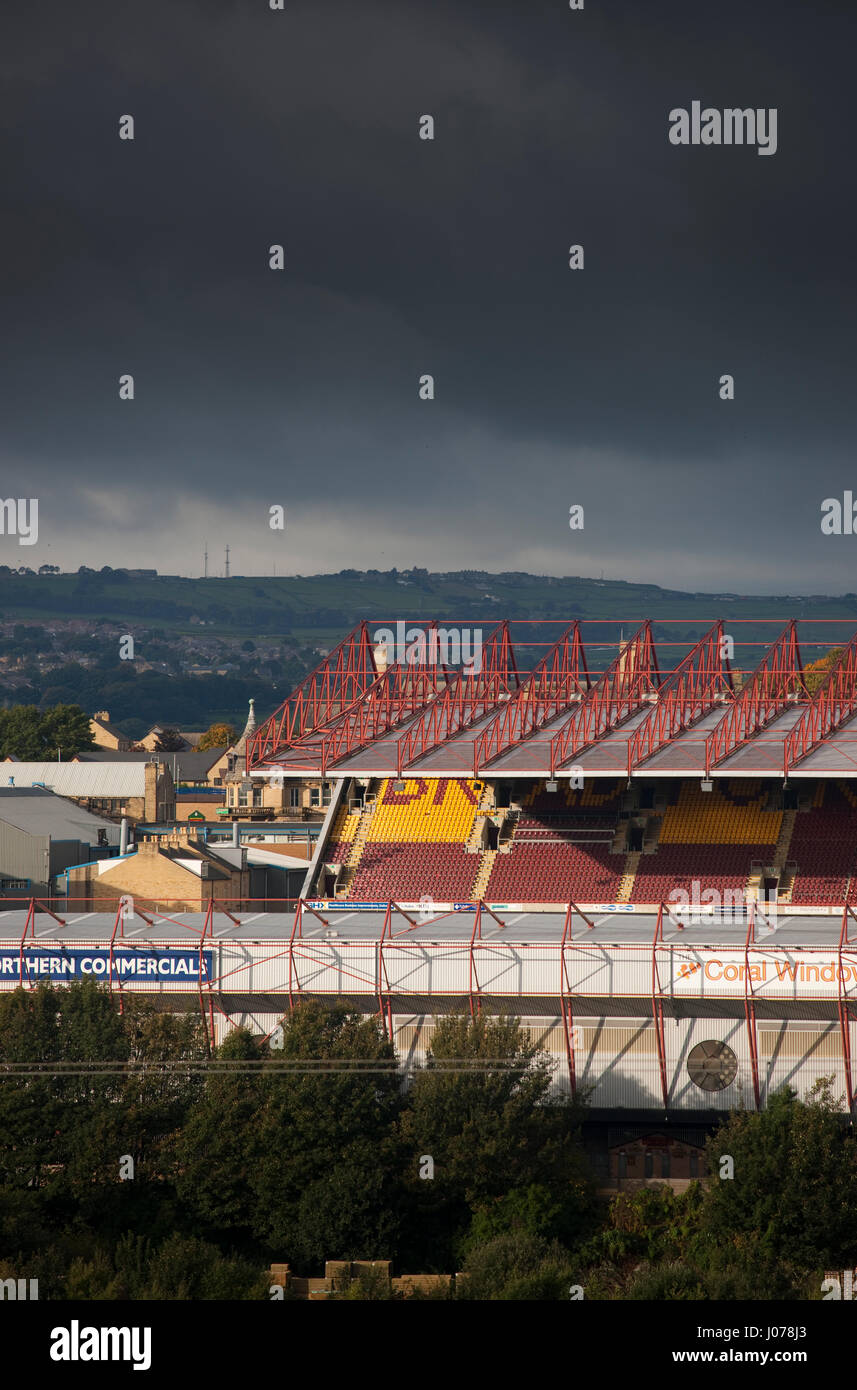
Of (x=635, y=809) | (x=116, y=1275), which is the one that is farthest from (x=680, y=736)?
(x=116, y=1275)

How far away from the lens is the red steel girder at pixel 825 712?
3031 inches

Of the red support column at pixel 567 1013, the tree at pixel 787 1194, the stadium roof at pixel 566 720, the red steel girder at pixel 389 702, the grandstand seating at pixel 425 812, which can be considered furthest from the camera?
the grandstand seating at pixel 425 812

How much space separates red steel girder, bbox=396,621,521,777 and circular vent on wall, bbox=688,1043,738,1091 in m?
28.1

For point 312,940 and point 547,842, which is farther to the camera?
point 547,842

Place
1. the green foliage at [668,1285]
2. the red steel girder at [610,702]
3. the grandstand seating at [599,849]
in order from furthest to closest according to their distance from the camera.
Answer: the red steel girder at [610,702] → the grandstand seating at [599,849] → the green foliage at [668,1285]

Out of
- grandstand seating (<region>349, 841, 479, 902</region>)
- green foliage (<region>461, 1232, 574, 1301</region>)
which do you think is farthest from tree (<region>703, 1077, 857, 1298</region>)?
grandstand seating (<region>349, 841, 479, 902</region>)

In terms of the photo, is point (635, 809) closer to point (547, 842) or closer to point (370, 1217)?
point (547, 842)

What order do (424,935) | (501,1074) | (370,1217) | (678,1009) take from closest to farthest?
(370,1217)
(501,1074)
(678,1009)
(424,935)

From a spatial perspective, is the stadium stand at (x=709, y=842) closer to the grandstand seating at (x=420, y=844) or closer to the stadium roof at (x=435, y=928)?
the stadium roof at (x=435, y=928)

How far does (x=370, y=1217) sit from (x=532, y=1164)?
196 inches

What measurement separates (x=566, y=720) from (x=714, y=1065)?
3094 centimetres

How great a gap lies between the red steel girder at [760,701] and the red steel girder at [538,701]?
28.0 feet

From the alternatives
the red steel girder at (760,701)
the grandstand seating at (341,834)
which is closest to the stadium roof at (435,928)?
the red steel girder at (760,701)

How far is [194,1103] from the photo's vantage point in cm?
5350
